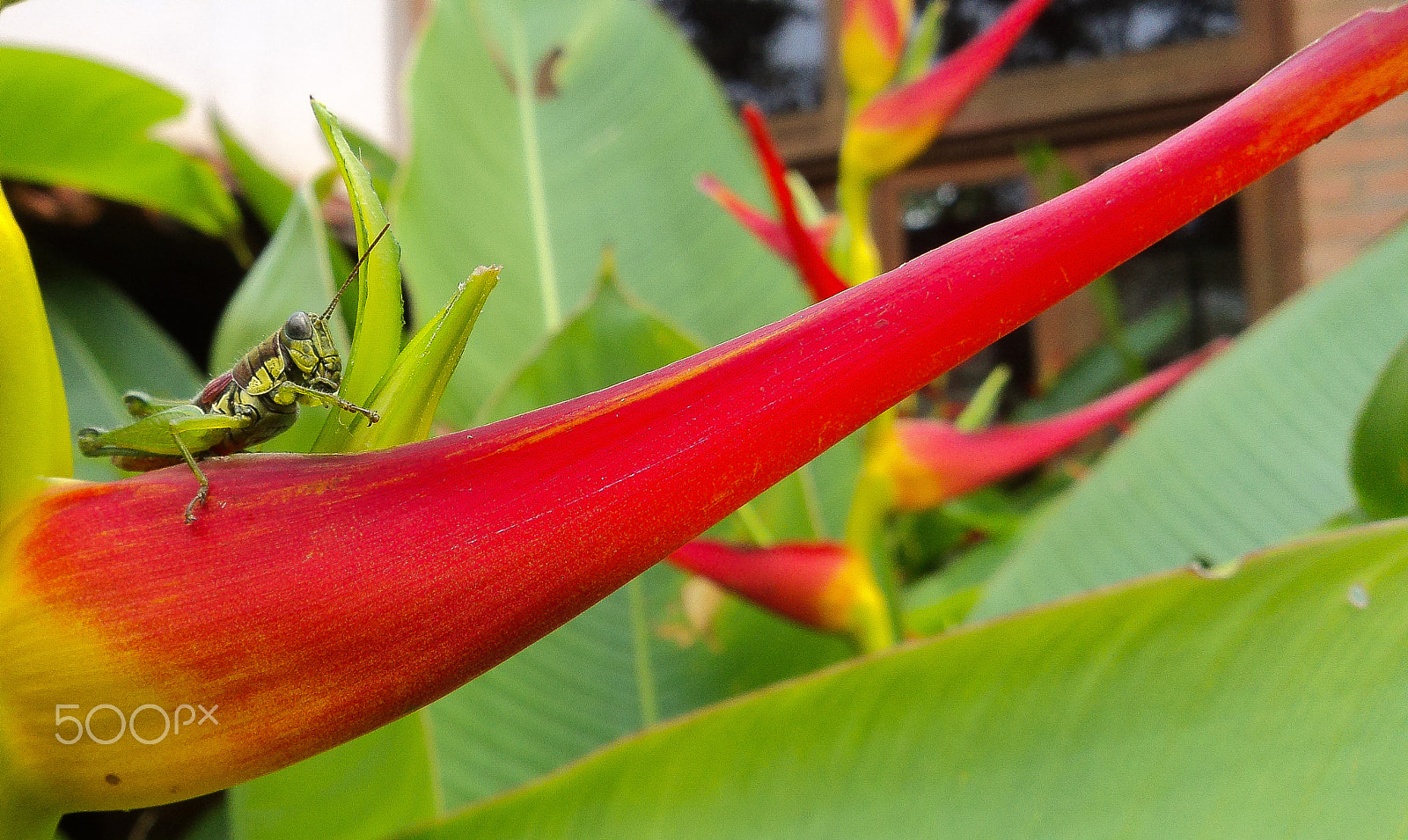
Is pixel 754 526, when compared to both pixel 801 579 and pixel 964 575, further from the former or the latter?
pixel 964 575

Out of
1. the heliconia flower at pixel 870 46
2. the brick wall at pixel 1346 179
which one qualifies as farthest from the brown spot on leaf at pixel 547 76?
the brick wall at pixel 1346 179

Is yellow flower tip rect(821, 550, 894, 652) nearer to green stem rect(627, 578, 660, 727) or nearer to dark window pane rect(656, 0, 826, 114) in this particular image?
green stem rect(627, 578, 660, 727)

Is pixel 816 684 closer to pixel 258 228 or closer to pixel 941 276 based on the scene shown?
pixel 941 276

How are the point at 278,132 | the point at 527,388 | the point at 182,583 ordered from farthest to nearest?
the point at 278,132 → the point at 527,388 → the point at 182,583

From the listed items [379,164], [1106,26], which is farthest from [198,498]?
[1106,26]

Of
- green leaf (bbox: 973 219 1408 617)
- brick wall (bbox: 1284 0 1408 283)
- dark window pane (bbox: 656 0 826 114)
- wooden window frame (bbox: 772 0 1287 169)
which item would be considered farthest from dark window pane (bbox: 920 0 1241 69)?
green leaf (bbox: 973 219 1408 617)

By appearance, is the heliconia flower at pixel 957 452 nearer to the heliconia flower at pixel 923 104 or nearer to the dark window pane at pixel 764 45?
the heliconia flower at pixel 923 104

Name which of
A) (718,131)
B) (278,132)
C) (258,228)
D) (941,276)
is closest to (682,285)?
(718,131)
